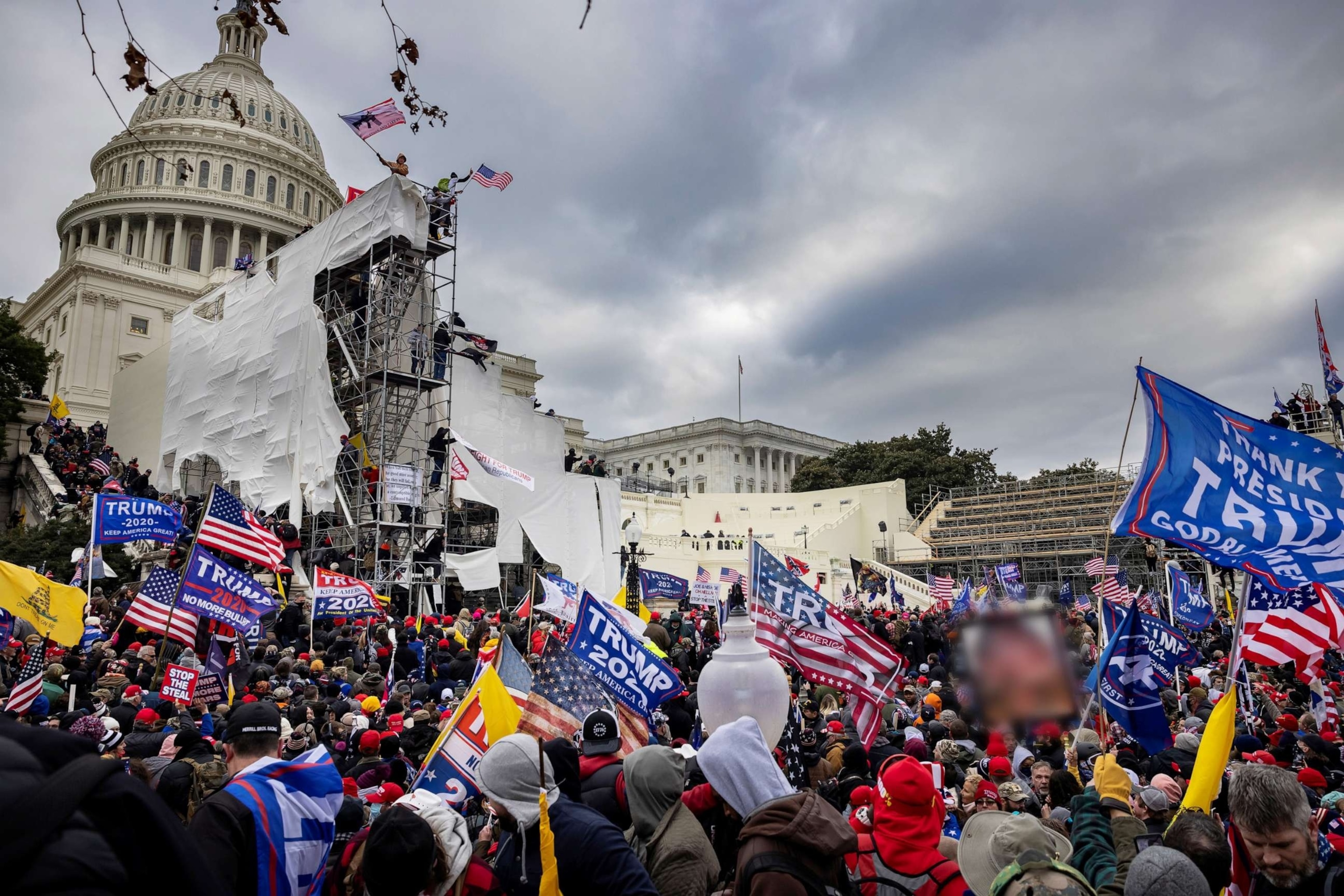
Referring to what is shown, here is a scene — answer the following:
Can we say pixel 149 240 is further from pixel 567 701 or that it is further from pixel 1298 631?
pixel 1298 631

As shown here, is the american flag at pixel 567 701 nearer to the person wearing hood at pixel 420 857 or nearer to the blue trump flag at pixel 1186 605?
the person wearing hood at pixel 420 857

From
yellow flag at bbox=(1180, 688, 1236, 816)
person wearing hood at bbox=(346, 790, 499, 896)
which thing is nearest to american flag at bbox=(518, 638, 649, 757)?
person wearing hood at bbox=(346, 790, 499, 896)

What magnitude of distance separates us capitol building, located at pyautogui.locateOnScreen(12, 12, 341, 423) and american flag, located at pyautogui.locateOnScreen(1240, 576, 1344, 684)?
5855 centimetres

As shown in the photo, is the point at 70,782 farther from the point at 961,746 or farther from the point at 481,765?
the point at 961,746

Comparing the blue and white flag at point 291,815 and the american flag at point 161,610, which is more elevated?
the american flag at point 161,610

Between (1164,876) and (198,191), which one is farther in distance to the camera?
(198,191)

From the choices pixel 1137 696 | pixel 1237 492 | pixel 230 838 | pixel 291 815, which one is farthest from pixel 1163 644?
pixel 230 838

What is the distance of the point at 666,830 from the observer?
11.0 feet

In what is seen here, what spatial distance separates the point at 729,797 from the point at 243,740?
6.11ft

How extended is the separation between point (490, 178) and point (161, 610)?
64.8 feet

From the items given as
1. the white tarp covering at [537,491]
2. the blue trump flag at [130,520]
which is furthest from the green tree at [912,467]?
the blue trump flag at [130,520]

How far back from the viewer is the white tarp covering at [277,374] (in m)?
26.4

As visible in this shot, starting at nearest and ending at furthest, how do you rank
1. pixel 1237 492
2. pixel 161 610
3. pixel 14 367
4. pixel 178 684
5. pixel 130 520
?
1. pixel 1237 492
2. pixel 178 684
3. pixel 161 610
4. pixel 130 520
5. pixel 14 367

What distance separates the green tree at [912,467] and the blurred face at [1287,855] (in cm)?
5655
